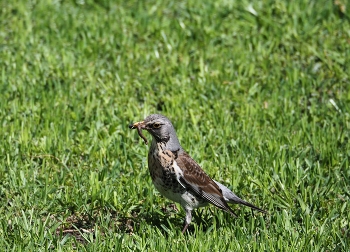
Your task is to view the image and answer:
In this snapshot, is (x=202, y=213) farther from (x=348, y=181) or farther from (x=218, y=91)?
(x=218, y=91)

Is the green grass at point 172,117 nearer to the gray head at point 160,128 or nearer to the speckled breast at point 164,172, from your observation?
the speckled breast at point 164,172

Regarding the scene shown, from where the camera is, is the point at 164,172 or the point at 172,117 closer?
the point at 164,172

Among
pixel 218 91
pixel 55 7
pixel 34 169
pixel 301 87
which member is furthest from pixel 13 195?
pixel 55 7

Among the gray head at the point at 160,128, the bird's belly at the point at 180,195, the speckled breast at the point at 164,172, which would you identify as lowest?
the bird's belly at the point at 180,195

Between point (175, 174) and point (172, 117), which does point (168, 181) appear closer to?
point (175, 174)

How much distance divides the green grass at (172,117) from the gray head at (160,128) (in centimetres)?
71

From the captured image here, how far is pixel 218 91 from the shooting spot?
344 inches

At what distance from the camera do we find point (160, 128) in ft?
19.7

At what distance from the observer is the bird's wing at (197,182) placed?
6.02 metres

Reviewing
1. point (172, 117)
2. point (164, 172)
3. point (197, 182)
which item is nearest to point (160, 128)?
point (164, 172)

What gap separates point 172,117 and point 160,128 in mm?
2181

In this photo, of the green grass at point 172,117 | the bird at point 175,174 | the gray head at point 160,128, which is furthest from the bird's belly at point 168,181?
the green grass at point 172,117

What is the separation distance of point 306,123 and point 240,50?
79.8 inches

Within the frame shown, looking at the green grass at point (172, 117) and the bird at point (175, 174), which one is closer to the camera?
the bird at point (175, 174)
